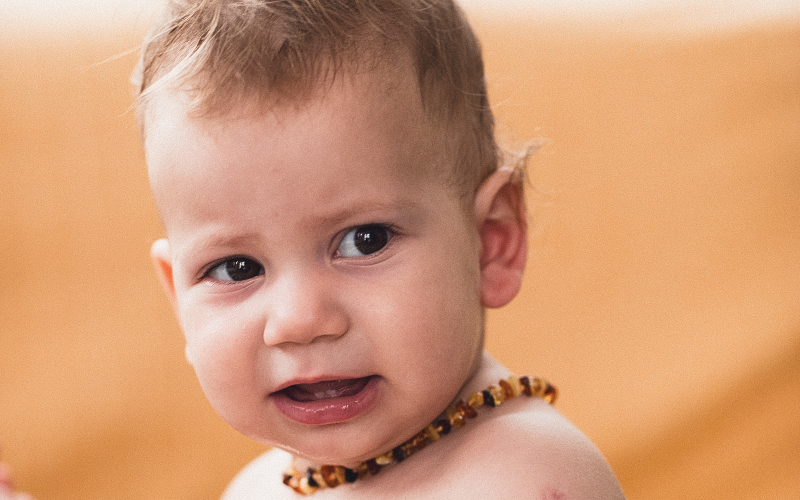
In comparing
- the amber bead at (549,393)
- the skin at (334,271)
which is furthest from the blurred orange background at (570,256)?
the skin at (334,271)

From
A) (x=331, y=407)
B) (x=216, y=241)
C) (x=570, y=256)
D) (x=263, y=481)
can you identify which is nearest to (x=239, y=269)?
(x=216, y=241)

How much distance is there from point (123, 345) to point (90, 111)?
1.25 ft

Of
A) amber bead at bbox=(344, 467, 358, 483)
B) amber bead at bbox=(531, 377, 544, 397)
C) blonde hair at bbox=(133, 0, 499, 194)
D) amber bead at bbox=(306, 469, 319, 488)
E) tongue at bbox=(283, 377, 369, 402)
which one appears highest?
blonde hair at bbox=(133, 0, 499, 194)

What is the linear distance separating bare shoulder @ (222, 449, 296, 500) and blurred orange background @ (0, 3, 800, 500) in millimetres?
320

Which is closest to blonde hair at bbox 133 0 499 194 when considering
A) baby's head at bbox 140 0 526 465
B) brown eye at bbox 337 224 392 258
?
Result: baby's head at bbox 140 0 526 465

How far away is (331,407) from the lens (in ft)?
2.68

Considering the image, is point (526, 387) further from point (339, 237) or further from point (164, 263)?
point (164, 263)

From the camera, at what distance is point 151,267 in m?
1.55

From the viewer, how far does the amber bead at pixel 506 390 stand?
36.6 inches

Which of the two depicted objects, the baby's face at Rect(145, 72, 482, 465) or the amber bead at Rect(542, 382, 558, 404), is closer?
the baby's face at Rect(145, 72, 482, 465)

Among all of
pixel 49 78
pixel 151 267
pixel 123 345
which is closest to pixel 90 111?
pixel 49 78

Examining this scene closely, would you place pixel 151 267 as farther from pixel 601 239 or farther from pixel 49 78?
pixel 601 239

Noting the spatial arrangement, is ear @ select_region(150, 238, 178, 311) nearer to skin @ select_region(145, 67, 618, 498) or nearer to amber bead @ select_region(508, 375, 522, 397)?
skin @ select_region(145, 67, 618, 498)

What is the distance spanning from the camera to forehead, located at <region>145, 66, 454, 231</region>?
0.78 meters
